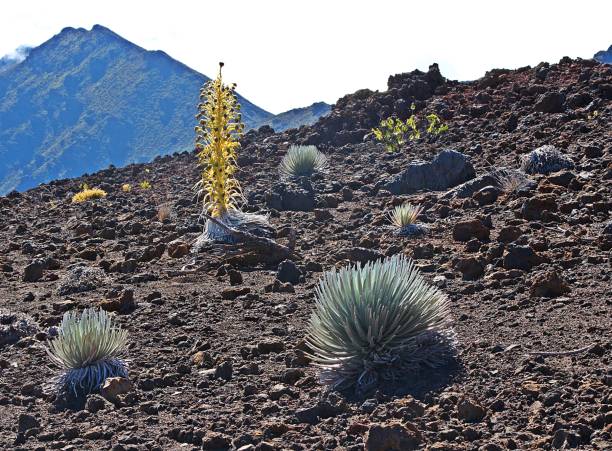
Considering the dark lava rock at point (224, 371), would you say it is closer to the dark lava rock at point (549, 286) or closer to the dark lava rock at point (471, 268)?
the dark lava rock at point (549, 286)

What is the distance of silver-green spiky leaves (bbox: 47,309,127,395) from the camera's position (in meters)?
5.05

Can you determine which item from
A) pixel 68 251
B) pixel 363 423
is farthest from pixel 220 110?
pixel 363 423

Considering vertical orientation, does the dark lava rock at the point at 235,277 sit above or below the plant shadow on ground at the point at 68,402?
above

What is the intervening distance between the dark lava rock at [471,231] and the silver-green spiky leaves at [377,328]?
2667 mm

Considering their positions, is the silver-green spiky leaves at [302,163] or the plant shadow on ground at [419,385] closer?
the plant shadow on ground at [419,385]

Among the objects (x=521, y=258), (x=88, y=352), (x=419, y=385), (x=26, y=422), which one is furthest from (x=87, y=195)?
(x=419, y=385)

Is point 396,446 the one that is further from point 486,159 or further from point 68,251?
point 486,159

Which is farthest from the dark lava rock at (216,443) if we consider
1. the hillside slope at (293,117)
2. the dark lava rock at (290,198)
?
the hillside slope at (293,117)

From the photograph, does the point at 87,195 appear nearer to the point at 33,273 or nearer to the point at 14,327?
the point at 33,273

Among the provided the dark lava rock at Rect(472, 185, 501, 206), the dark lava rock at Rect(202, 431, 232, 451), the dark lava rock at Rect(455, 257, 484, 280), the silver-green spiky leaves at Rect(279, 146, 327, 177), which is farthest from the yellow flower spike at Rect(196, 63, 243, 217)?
the dark lava rock at Rect(202, 431, 232, 451)

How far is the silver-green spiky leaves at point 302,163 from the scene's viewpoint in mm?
11992

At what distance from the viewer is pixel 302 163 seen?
1198cm

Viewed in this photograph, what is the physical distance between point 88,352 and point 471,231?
3340 millimetres

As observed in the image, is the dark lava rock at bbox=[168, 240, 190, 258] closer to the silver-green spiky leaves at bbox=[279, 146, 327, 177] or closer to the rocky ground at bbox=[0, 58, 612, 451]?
the rocky ground at bbox=[0, 58, 612, 451]
